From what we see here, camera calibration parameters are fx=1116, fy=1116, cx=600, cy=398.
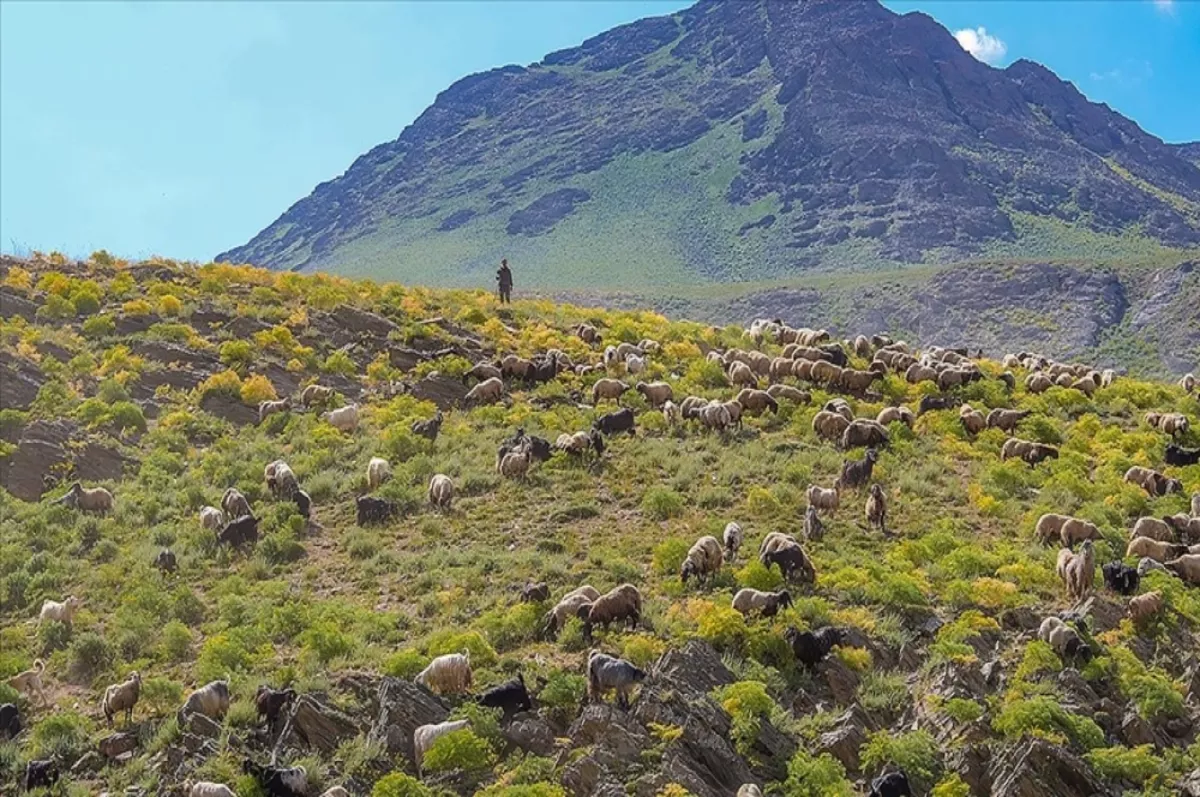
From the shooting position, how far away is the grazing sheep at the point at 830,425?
3234 cm

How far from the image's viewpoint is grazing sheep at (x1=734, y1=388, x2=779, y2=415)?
3450 centimetres

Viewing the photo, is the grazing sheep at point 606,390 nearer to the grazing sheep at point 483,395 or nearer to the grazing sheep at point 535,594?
the grazing sheep at point 483,395

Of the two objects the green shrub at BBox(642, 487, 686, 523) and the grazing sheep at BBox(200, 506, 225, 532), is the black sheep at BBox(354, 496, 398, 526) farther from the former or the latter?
the green shrub at BBox(642, 487, 686, 523)

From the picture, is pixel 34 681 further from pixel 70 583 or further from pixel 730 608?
pixel 730 608

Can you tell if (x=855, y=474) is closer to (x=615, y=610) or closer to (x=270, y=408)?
(x=615, y=610)

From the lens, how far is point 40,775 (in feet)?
52.4

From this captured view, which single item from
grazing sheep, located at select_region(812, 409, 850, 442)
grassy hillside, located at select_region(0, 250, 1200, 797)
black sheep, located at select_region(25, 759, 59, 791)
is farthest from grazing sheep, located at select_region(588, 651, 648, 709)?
grazing sheep, located at select_region(812, 409, 850, 442)

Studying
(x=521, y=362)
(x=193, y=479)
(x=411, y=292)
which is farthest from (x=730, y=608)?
(x=411, y=292)

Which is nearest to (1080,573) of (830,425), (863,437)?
(863,437)

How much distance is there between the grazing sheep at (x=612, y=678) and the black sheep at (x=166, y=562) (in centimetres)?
1056

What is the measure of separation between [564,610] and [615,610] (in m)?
0.94

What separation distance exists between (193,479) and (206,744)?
13.5m

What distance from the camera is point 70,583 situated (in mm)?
23016

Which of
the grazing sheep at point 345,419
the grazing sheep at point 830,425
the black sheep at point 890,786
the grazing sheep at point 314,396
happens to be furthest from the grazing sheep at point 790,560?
the grazing sheep at point 314,396
